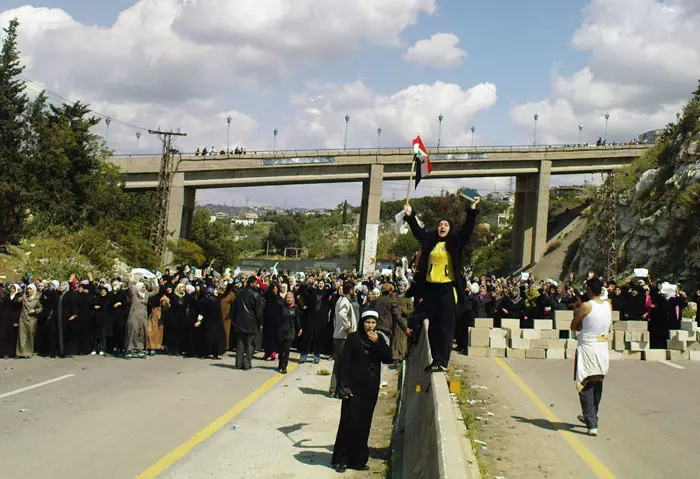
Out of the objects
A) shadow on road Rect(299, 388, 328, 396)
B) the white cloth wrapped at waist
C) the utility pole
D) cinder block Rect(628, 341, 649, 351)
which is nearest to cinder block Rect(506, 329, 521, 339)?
cinder block Rect(628, 341, 649, 351)

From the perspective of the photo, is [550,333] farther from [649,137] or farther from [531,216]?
[649,137]

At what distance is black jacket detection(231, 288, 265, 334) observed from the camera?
52.1 ft

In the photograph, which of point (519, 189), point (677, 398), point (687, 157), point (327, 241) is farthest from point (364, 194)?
point (327, 241)

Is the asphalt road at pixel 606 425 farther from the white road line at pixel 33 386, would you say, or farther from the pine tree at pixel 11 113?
the pine tree at pixel 11 113

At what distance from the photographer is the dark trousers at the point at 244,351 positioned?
16.0 meters

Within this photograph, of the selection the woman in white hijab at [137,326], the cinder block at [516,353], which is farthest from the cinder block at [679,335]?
the woman in white hijab at [137,326]

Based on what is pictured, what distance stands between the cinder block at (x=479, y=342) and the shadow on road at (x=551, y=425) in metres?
8.27

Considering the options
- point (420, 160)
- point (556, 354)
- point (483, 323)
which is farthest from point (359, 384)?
point (556, 354)

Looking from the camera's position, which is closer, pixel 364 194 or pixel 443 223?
pixel 443 223

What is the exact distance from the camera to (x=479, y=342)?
18.8 meters

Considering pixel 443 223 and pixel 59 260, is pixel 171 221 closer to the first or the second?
pixel 59 260

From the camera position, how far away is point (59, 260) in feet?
133

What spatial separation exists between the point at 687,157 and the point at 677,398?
120 feet

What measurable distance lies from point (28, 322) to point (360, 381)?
484 inches
